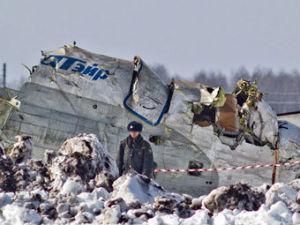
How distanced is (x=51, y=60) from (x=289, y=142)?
545 centimetres

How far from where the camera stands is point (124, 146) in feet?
48.8

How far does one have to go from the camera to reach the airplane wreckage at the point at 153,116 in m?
16.8

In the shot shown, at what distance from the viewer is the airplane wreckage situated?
663 inches

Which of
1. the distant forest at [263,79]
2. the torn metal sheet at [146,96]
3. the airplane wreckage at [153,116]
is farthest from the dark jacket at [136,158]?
the distant forest at [263,79]

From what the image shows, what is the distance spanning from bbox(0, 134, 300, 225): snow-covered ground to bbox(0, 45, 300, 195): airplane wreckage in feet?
13.4

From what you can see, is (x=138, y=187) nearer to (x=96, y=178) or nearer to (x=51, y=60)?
(x=96, y=178)

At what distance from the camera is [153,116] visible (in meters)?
17.1

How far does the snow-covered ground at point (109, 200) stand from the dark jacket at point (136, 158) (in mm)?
1877

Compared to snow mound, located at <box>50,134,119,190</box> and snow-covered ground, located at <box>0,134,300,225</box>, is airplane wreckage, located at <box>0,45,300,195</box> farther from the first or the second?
snow-covered ground, located at <box>0,134,300,225</box>

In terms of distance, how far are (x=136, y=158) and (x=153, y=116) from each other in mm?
2475

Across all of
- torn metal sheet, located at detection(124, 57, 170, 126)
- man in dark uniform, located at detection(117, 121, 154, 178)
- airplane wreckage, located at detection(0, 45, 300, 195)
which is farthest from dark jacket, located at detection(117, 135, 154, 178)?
torn metal sheet, located at detection(124, 57, 170, 126)

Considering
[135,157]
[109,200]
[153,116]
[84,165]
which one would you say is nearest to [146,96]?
[153,116]

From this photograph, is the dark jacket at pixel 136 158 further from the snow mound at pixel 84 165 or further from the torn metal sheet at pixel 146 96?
the torn metal sheet at pixel 146 96

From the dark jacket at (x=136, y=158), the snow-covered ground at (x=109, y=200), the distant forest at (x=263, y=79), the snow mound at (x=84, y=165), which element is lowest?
the snow-covered ground at (x=109, y=200)
